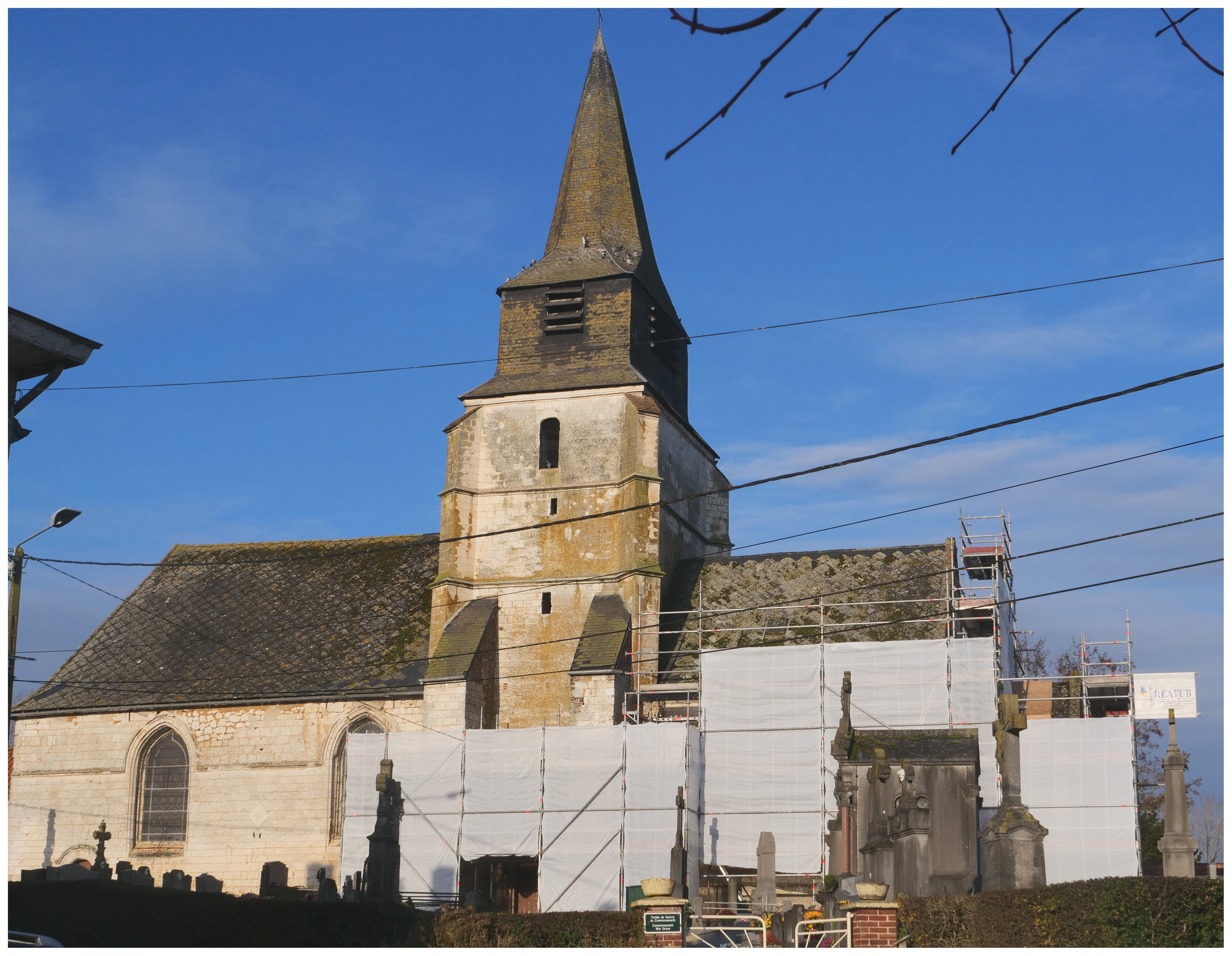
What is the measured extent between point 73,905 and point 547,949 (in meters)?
8.17

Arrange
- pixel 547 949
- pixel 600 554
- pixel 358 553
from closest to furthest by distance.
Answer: pixel 547 949 → pixel 600 554 → pixel 358 553

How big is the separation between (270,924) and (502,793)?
999 centimetres

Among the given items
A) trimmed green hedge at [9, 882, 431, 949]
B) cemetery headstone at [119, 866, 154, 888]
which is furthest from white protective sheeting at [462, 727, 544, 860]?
trimmed green hedge at [9, 882, 431, 949]

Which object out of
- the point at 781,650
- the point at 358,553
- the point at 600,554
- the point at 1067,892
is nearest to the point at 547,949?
the point at 1067,892

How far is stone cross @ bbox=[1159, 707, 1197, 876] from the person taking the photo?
19.5m

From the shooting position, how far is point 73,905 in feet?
61.7

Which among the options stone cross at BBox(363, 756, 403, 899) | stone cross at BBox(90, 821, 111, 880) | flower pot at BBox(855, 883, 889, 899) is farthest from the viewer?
stone cross at BBox(363, 756, 403, 899)

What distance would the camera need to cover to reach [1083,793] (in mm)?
25797

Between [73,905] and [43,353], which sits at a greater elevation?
[43,353]

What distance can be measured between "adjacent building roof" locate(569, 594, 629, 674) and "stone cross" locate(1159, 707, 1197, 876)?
1050 cm

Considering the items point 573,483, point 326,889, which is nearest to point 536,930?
point 326,889

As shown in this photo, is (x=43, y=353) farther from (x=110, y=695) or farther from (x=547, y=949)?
(x=110, y=695)

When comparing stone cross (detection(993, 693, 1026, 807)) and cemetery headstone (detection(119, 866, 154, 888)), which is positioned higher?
stone cross (detection(993, 693, 1026, 807))

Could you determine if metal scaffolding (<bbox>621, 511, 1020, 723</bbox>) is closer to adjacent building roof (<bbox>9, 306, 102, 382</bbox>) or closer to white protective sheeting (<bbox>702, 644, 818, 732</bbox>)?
white protective sheeting (<bbox>702, 644, 818, 732</bbox>)
